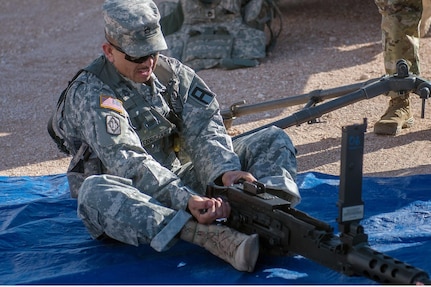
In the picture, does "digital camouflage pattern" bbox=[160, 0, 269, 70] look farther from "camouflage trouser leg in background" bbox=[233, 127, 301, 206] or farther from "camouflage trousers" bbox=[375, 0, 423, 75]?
"camouflage trouser leg in background" bbox=[233, 127, 301, 206]

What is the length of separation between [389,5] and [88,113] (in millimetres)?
2830

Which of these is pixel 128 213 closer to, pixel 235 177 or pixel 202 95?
pixel 235 177

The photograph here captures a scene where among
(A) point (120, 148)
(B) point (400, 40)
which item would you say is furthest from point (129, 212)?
(B) point (400, 40)

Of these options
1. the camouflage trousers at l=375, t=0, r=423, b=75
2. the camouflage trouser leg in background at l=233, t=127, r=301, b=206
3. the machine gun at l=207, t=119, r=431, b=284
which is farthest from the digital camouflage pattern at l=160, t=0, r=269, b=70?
the machine gun at l=207, t=119, r=431, b=284

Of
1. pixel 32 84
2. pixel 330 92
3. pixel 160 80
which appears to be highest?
pixel 160 80

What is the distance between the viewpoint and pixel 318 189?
5.42 meters

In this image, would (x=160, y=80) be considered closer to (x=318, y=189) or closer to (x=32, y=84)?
(x=318, y=189)

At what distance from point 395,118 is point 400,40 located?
0.55 meters

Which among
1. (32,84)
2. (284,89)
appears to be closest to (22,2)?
(32,84)

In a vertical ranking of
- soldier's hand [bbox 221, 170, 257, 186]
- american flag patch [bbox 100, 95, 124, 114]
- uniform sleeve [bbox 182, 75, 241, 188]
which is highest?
american flag patch [bbox 100, 95, 124, 114]

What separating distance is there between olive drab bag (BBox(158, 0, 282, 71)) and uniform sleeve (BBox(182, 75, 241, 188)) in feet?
12.8

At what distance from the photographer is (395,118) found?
21.4 ft

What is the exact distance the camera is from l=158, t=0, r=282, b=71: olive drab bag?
880 cm

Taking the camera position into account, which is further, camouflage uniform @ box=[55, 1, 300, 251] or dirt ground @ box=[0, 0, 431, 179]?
dirt ground @ box=[0, 0, 431, 179]
